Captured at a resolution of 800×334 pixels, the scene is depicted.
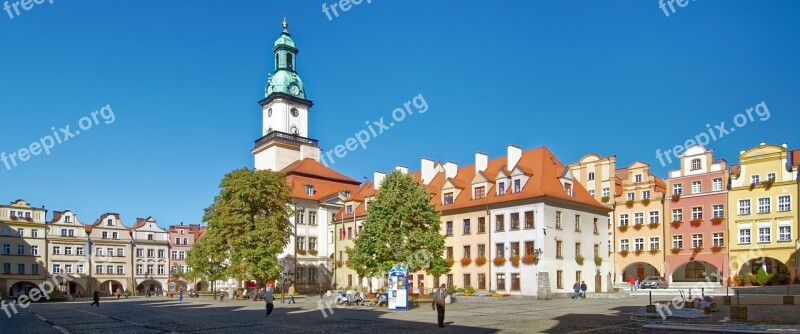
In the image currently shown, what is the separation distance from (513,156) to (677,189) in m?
18.8

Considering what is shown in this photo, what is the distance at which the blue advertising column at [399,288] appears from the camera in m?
37.5

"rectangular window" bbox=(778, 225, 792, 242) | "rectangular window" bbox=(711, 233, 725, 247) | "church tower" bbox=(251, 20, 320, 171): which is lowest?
"rectangular window" bbox=(711, 233, 725, 247)

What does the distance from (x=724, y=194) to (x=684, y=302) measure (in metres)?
33.9

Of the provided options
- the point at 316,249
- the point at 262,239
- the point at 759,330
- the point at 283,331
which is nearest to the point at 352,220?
the point at 316,249

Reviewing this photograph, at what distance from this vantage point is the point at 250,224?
54.7 meters

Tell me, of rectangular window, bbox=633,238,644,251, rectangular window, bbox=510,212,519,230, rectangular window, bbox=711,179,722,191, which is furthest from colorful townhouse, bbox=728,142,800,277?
rectangular window, bbox=510,212,519,230

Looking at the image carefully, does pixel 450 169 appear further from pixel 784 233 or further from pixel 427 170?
pixel 784 233

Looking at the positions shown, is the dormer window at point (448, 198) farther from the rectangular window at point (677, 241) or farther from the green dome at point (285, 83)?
the green dome at point (285, 83)

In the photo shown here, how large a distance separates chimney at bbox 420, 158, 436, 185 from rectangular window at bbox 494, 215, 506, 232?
1257 centimetres

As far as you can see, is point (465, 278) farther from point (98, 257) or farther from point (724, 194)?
point (98, 257)

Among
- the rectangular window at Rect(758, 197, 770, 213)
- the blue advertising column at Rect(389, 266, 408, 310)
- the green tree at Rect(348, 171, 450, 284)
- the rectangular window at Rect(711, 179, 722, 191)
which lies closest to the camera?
the blue advertising column at Rect(389, 266, 408, 310)

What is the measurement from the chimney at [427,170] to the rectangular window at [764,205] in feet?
92.8

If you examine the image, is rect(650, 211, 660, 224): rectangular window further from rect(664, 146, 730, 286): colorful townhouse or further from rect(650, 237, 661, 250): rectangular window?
rect(650, 237, 661, 250): rectangular window

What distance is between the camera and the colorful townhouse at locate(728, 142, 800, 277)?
5681cm
